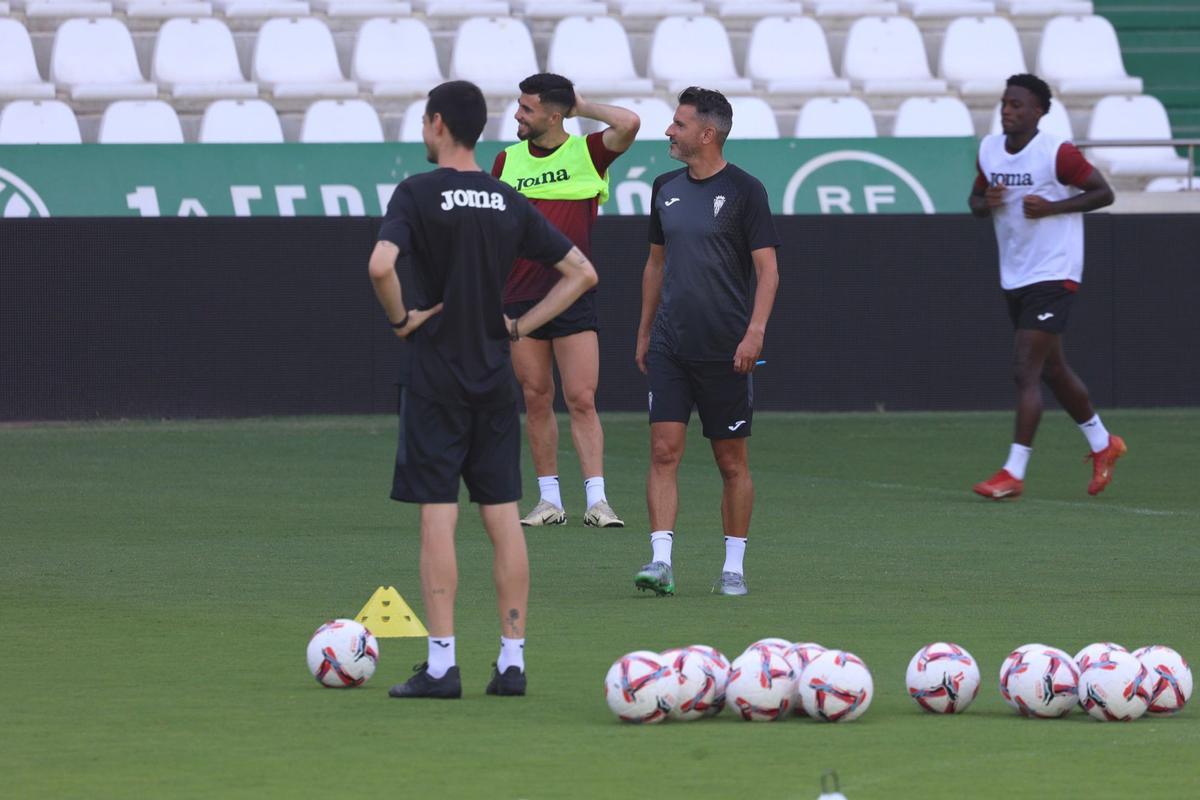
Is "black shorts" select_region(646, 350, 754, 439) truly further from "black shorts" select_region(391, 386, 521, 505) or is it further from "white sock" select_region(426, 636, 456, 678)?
"white sock" select_region(426, 636, 456, 678)

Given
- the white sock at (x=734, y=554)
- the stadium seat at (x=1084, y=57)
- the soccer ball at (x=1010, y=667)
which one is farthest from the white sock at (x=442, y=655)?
the stadium seat at (x=1084, y=57)

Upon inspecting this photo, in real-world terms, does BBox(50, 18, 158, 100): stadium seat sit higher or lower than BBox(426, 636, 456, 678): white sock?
higher

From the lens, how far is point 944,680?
6.41m

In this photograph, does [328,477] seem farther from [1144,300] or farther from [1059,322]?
[1144,300]

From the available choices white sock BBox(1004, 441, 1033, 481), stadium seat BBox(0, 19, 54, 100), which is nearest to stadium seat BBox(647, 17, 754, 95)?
stadium seat BBox(0, 19, 54, 100)

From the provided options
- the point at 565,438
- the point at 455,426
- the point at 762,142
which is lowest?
the point at 565,438

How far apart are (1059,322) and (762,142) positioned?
7071 millimetres

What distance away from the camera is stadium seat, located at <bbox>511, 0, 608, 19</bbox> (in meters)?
23.4

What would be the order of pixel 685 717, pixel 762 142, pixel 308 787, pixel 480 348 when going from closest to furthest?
pixel 308 787 < pixel 685 717 < pixel 480 348 < pixel 762 142

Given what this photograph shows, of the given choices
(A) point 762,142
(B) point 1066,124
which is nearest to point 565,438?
(A) point 762,142

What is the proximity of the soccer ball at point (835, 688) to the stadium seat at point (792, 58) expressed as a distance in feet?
55.4

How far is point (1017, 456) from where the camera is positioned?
13109 mm

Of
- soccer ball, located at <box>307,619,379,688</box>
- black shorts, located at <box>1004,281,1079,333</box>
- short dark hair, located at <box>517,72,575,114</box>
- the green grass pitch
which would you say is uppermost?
short dark hair, located at <box>517,72,575,114</box>

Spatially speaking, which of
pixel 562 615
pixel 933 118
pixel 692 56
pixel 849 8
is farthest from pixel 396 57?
pixel 562 615
